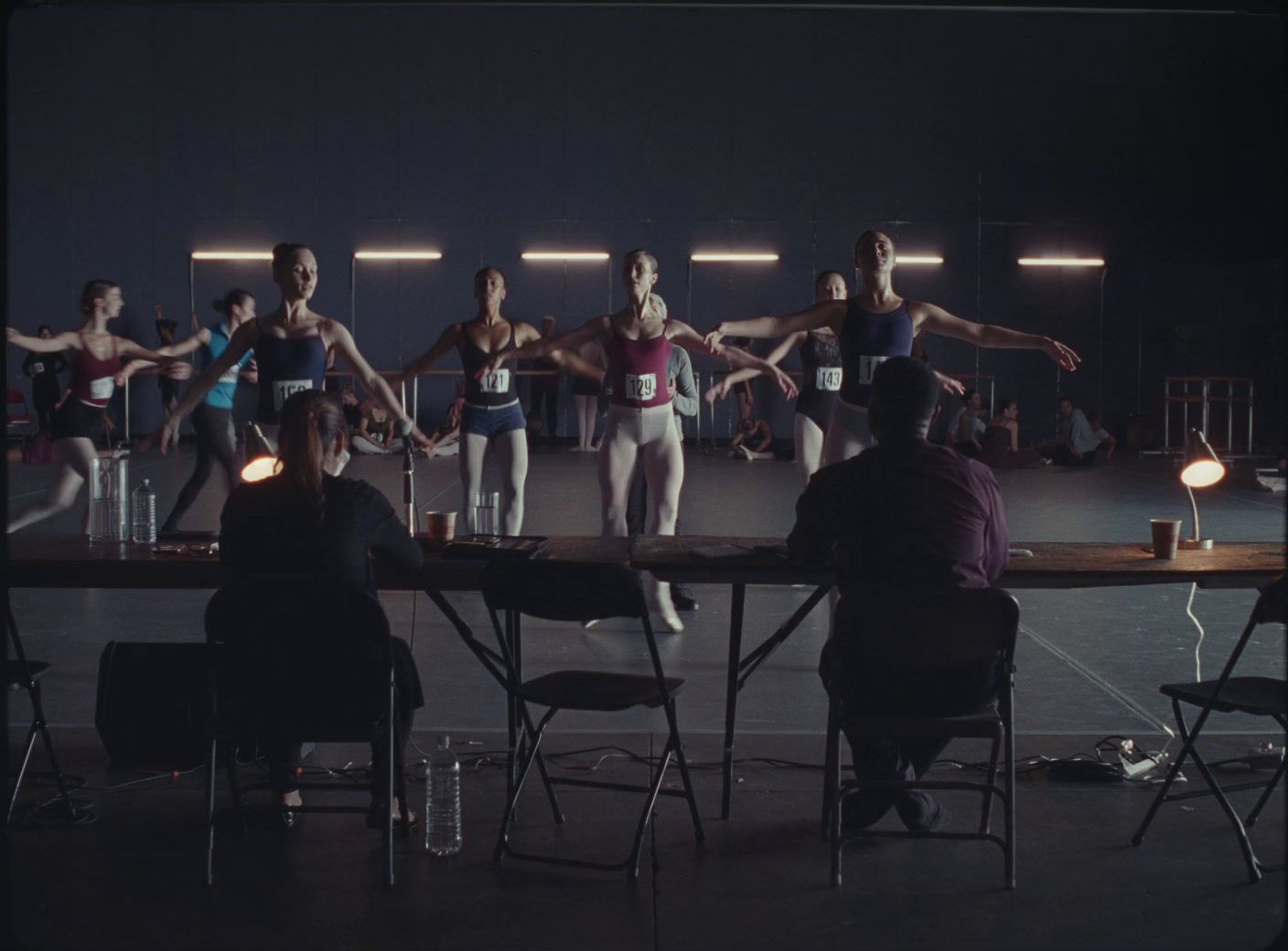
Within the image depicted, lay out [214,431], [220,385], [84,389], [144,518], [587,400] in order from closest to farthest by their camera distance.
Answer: [144,518] → [84,389] → [214,431] → [220,385] → [587,400]

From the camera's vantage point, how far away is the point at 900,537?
3295 mm

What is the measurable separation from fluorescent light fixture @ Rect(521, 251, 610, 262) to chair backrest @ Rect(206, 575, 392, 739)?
14.7m

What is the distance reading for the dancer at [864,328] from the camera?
5523mm

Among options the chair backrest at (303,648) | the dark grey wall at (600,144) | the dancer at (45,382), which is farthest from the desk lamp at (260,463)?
the dark grey wall at (600,144)

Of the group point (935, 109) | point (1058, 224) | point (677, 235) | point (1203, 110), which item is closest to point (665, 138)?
point (677, 235)

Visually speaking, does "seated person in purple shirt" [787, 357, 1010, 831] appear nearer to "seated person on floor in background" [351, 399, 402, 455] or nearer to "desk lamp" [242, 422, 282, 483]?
"desk lamp" [242, 422, 282, 483]

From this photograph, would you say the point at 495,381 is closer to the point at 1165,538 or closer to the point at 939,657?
the point at 1165,538

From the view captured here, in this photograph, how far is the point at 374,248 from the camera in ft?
58.2

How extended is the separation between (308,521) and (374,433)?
41.2 feet

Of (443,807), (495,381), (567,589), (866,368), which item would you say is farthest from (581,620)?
(495,381)

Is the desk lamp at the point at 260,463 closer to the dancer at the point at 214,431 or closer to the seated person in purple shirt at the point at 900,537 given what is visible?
the seated person in purple shirt at the point at 900,537

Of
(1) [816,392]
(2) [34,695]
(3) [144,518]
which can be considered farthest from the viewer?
(1) [816,392]

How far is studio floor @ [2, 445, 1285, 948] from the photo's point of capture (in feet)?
9.61

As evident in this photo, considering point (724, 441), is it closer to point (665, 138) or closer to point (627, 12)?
point (665, 138)
